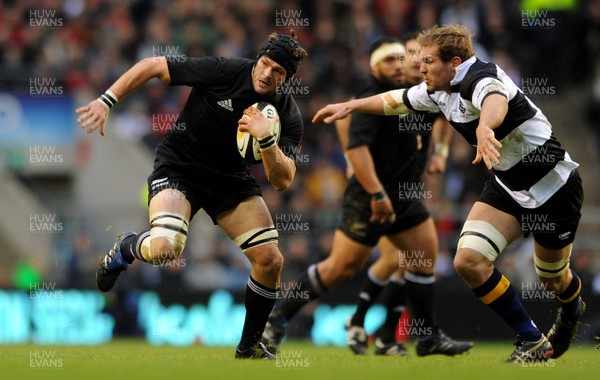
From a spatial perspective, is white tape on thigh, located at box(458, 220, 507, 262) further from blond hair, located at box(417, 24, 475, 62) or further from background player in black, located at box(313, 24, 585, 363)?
blond hair, located at box(417, 24, 475, 62)

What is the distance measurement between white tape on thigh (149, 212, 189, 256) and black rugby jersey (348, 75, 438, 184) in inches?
95.5

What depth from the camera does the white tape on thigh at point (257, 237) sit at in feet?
27.5

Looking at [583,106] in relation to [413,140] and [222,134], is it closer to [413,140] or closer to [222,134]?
[413,140]

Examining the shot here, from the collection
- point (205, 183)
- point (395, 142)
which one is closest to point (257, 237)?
point (205, 183)

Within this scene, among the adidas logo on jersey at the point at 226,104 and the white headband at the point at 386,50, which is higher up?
the white headband at the point at 386,50

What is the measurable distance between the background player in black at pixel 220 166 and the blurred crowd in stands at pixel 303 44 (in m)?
7.12

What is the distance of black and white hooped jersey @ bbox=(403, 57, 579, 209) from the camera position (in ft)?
25.5

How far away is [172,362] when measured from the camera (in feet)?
25.3

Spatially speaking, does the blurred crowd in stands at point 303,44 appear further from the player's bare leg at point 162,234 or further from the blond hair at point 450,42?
the blond hair at point 450,42

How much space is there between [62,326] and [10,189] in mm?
5131

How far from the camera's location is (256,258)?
27.6 ft

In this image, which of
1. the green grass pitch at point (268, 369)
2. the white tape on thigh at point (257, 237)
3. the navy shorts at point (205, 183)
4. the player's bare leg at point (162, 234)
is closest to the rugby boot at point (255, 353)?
the green grass pitch at point (268, 369)

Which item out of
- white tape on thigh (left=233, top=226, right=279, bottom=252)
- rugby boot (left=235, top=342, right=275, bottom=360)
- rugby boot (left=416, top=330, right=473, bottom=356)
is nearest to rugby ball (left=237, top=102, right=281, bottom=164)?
white tape on thigh (left=233, top=226, right=279, bottom=252)

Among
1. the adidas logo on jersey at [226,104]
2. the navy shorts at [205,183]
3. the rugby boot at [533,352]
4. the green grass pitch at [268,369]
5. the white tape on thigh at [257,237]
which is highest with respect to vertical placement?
the adidas logo on jersey at [226,104]
